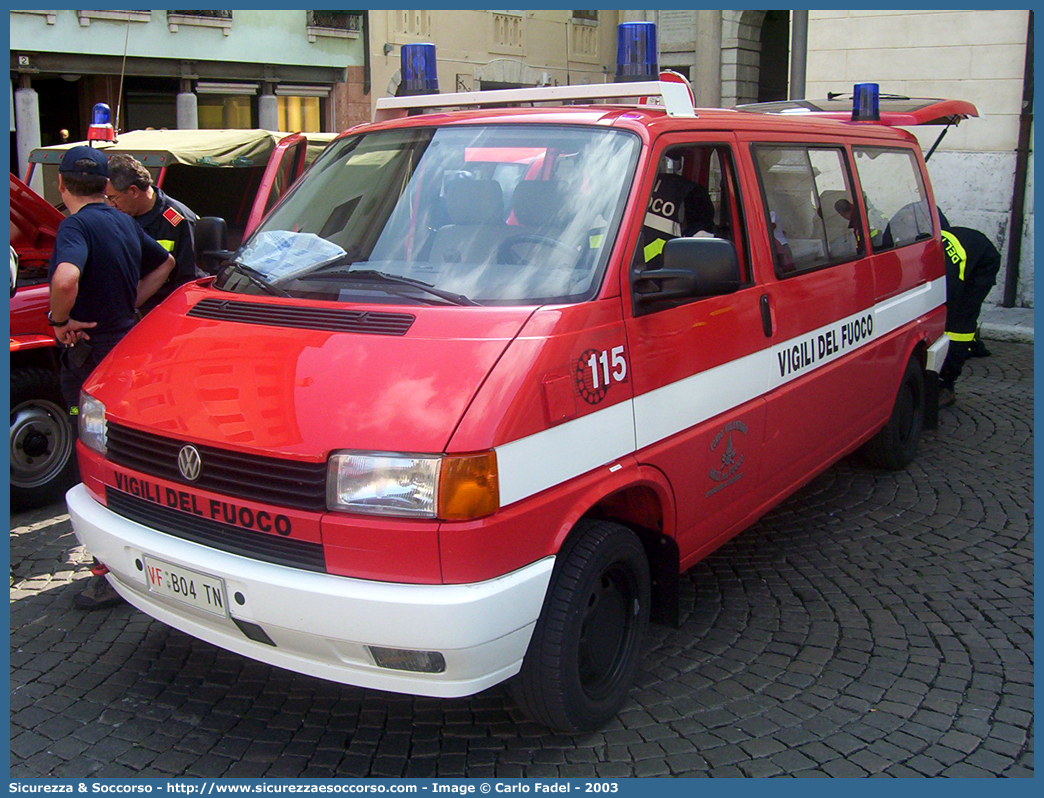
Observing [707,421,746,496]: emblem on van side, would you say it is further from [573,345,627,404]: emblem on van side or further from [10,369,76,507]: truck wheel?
[10,369,76,507]: truck wheel

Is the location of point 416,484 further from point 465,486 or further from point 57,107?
point 57,107

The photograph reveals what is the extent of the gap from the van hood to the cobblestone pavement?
3.68 feet

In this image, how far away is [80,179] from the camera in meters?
4.84

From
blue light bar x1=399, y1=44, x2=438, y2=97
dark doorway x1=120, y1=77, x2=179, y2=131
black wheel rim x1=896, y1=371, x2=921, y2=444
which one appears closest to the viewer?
blue light bar x1=399, y1=44, x2=438, y2=97

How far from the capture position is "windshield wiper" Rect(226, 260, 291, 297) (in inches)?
152

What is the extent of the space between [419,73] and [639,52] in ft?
4.02

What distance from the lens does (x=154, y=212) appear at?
6.05 metres

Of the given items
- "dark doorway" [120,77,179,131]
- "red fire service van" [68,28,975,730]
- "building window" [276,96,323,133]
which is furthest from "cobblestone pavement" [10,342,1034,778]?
"building window" [276,96,323,133]

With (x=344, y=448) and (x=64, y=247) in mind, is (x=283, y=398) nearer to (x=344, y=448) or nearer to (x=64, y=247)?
(x=344, y=448)

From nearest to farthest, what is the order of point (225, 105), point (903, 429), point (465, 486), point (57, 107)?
point (465, 486)
point (903, 429)
point (57, 107)
point (225, 105)

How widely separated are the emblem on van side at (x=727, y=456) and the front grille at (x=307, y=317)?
1.47 meters

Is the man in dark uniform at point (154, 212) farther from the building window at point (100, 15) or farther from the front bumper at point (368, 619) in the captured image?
the building window at point (100, 15)

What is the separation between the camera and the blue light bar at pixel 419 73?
5027 millimetres

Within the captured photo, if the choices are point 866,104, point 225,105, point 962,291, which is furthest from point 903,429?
point 225,105
